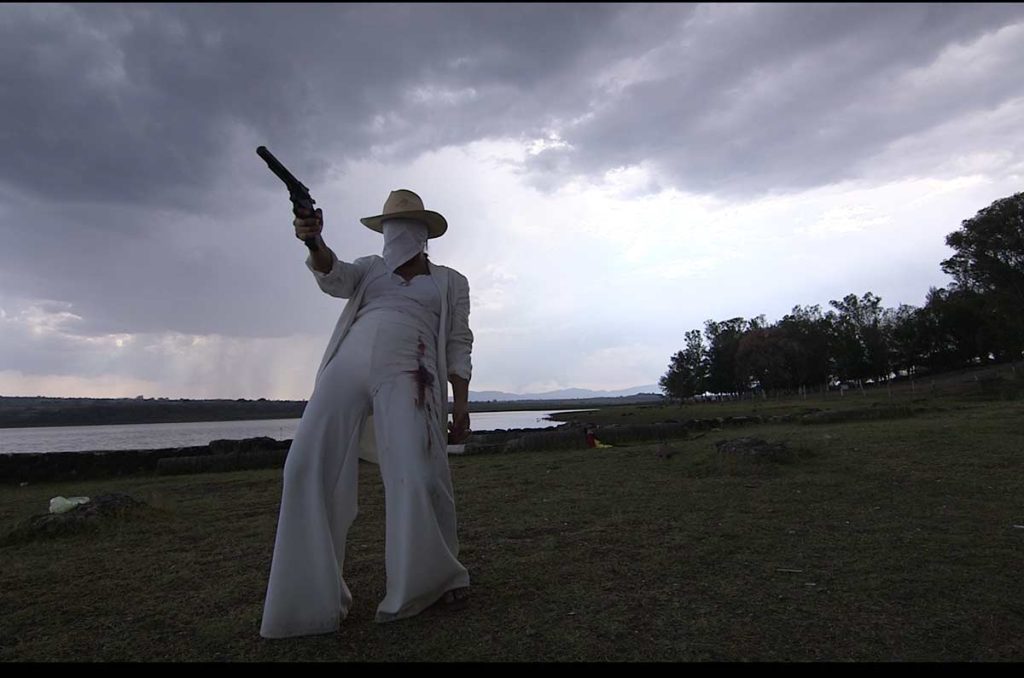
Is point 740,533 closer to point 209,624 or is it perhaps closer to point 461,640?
point 461,640

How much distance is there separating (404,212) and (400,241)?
0.61ft

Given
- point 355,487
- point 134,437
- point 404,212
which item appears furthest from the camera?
point 134,437

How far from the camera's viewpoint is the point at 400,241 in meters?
3.64

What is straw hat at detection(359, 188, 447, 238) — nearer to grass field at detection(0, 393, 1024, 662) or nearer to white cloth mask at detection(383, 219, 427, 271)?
white cloth mask at detection(383, 219, 427, 271)

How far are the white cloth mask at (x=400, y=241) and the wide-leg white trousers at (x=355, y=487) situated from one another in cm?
41

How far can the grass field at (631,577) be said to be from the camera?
8.55 ft

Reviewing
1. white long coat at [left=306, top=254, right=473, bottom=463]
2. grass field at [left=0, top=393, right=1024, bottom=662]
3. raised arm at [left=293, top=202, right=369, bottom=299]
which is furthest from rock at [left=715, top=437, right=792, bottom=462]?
raised arm at [left=293, top=202, right=369, bottom=299]

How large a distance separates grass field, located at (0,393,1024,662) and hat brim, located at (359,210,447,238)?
2.19 m

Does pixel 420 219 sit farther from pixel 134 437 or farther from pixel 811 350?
pixel 811 350

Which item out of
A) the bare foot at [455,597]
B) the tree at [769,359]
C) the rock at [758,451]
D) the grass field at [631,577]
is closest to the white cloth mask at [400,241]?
the bare foot at [455,597]

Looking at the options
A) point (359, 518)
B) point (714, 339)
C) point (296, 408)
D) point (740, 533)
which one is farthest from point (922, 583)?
point (296, 408)

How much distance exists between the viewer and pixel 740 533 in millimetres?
4496

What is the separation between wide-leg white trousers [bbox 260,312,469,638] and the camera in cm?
287

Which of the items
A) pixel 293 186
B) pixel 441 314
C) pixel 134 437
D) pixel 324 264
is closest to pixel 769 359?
pixel 134 437
